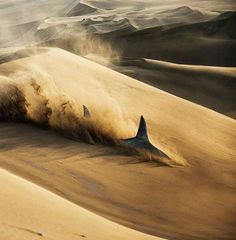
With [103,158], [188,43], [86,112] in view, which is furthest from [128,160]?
[188,43]

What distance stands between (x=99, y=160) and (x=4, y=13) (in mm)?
30103

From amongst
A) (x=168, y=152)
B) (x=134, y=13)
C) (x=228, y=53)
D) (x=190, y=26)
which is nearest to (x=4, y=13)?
(x=134, y=13)

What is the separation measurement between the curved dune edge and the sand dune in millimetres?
9138

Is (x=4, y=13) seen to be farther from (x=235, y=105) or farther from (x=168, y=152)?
(x=168, y=152)

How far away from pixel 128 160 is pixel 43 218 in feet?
8.64

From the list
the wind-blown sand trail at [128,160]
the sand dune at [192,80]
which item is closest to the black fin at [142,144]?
the wind-blown sand trail at [128,160]

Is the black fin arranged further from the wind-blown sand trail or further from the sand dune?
the sand dune

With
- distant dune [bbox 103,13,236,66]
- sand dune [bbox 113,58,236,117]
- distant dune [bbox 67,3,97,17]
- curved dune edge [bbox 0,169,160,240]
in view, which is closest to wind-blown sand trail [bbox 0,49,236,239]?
curved dune edge [bbox 0,169,160,240]

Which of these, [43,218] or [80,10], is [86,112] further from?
[80,10]

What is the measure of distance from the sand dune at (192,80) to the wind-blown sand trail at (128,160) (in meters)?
4.64

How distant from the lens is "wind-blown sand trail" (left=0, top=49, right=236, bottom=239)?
17.1ft

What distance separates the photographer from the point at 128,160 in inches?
247

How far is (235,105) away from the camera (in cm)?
1325

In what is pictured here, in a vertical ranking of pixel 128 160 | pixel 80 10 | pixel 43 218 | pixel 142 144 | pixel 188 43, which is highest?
pixel 80 10
